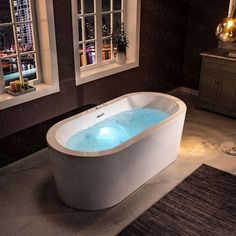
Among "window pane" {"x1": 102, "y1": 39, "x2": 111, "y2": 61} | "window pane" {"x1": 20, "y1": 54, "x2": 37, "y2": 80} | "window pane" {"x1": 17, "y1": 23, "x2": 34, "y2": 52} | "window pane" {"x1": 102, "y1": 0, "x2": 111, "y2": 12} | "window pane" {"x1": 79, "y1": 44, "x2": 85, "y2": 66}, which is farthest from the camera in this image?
"window pane" {"x1": 102, "y1": 39, "x2": 111, "y2": 61}

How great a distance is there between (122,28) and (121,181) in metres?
2.47

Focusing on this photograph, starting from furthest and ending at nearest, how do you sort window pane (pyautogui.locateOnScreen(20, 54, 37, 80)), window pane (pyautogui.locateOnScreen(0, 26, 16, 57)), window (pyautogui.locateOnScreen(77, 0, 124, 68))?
window (pyautogui.locateOnScreen(77, 0, 124, 68)) → window pane (pyautogui.locateOnScreen(20, 54, 37, 80)) → window pane (pyautogui.locateOnScreen(0, 26, 16, 57))

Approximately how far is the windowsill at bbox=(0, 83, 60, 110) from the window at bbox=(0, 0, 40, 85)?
0.23m

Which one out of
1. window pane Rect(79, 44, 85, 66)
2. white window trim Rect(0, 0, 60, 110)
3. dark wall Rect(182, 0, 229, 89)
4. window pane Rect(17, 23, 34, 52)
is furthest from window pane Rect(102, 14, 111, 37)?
dark wall Rect(182, 0, 229, 89)

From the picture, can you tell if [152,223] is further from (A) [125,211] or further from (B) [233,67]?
(B) [233,67]

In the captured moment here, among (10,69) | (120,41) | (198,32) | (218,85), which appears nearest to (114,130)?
(10,69)

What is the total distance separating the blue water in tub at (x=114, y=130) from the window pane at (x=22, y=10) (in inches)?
54.1

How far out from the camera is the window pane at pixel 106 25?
4359mm

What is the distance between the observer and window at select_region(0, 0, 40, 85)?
3.32m

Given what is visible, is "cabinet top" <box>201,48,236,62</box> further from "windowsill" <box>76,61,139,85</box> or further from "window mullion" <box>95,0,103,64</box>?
"window mullion" <box>95,0,103,64</box>

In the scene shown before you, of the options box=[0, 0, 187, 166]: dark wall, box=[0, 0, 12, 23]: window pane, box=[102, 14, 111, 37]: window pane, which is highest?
box=[0, 0, 12, 23]: window pane

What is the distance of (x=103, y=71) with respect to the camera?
4246mm

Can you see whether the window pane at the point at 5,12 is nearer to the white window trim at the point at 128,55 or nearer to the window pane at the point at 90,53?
the white window trim at the point at 128,55

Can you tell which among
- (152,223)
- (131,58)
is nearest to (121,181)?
(152,223)
